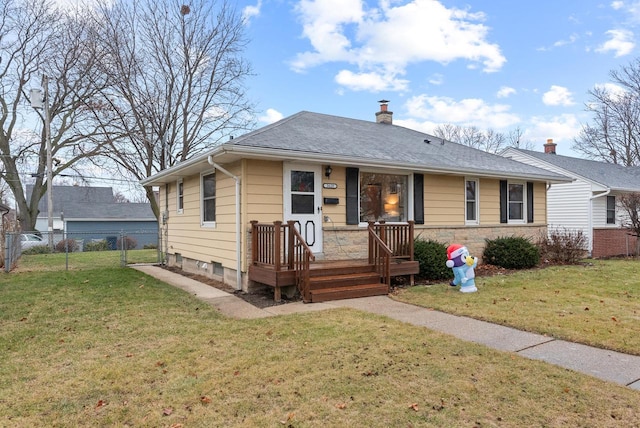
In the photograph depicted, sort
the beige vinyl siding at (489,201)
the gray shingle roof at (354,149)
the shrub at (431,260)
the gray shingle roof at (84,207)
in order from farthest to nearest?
the gray shingle roof at (84,207) → the beige vinyl siding at (489,201) → the shrub at (431,260) → the gray shingle roof at (354,149)

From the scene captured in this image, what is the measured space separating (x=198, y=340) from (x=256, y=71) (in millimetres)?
18029

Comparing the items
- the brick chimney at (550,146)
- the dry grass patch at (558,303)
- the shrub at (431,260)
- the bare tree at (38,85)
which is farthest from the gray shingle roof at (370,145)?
the bare tree at (38,85)

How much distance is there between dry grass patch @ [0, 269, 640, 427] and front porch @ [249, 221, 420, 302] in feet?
3.97

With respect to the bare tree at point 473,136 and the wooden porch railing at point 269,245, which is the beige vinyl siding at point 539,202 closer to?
the wooden porch railing at point 269,245

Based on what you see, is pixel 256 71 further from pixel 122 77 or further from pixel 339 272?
pixel 339 272

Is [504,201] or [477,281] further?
[504,201]

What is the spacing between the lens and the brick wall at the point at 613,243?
15.2 meters

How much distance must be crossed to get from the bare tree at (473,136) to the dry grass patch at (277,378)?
121ft

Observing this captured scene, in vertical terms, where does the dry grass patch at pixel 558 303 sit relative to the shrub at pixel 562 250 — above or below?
below

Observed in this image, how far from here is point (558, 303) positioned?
628cm

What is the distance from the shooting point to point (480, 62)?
16.8 meters

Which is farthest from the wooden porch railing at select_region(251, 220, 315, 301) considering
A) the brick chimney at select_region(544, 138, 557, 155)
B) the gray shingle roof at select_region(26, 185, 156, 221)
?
the gray shingle roof at select_region(26, 185, 156, 221)

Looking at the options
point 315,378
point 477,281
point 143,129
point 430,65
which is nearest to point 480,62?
point 430,65

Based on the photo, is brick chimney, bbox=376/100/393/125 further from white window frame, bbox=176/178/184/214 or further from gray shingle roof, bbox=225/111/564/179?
white window frame, bbox=176/178/184/214
